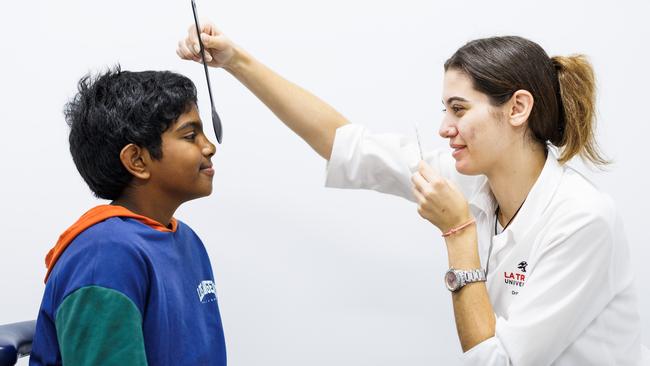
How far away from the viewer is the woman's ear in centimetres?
138

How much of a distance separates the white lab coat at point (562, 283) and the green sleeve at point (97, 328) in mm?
535

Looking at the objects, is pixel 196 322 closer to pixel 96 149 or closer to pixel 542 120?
pixel 96 149

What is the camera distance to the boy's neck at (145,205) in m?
1.28

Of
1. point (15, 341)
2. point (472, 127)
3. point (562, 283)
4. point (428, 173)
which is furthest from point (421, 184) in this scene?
point (15, 341)

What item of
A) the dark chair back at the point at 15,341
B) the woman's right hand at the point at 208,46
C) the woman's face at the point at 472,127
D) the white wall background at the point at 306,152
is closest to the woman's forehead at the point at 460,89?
the woman's face at the point at 472,127

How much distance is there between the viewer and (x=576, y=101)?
1.42 meters

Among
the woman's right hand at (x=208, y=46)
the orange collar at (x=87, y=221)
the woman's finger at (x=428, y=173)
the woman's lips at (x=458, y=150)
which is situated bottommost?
the orange collar at (x=87, y=221)

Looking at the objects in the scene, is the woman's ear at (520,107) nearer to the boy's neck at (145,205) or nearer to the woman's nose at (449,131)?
the woman's nose at (449,131)

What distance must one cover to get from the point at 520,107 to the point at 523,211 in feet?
0.59

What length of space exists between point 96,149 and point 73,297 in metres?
0.26

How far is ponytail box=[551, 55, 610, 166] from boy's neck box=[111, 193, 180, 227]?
27.2 inches

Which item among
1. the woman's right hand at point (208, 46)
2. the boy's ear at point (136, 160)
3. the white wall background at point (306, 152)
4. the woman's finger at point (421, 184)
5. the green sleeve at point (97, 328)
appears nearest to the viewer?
the green sleeve at point (97, 328)

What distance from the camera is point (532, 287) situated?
1313 millimetres

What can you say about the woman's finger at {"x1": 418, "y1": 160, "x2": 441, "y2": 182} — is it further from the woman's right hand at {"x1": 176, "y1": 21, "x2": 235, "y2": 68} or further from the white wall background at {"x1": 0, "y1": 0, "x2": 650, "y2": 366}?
the white wall background at {"x1": 0, "y1": 0, "x2": 650, "y2": 366}
